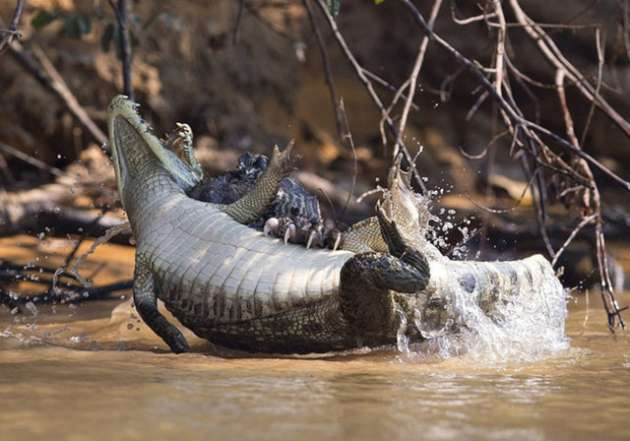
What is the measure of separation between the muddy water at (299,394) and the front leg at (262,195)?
1.71 feet

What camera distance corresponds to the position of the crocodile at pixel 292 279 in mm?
3559

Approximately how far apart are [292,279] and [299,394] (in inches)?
29.8

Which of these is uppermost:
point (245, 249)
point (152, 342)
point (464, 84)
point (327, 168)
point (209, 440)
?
point (464, 84)

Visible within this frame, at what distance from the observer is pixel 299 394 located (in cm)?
294

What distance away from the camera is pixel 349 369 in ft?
11.5

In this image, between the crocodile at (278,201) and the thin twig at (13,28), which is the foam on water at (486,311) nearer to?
the crocodile at (278,201)

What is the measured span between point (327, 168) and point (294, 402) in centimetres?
874

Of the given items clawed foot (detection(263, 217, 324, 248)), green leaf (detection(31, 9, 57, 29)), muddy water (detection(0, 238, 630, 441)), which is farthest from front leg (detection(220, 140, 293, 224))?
green leaf (detection(31, 9, 57, 29))

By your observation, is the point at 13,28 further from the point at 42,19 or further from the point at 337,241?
the point at 42,19

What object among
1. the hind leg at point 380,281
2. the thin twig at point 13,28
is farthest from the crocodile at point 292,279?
the thin twig at point 13,28

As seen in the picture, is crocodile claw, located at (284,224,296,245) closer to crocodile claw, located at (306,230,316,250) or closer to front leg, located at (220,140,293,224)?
crocodile claw, located at (306,230,316,250)

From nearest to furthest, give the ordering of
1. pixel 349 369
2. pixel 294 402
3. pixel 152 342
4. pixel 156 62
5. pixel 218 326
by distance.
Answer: pixel 294 402 < pixel 349 369 < pixel 218 326 < pixel 152 342 < pixel 156 62

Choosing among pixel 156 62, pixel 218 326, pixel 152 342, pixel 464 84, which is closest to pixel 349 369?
pixel 218 326

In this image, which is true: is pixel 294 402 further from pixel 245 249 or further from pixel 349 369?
pixel 245 249
